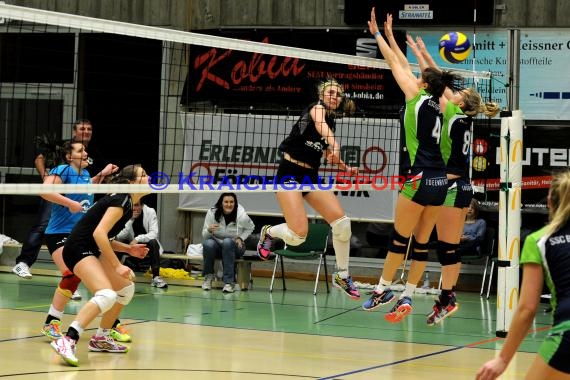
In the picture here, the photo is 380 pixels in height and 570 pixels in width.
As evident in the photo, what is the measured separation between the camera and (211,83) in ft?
53.8

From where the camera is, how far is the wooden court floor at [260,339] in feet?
27.1

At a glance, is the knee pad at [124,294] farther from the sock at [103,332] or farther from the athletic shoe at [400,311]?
the athletic shoe at [400,311]

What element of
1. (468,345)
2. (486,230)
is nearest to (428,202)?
(468,345)

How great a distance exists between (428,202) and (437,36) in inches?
253

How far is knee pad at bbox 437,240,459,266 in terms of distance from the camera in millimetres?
10352

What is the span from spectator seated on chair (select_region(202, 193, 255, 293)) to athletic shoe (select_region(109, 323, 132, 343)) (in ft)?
15.4

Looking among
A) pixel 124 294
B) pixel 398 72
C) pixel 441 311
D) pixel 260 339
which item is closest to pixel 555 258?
pixel 398 72

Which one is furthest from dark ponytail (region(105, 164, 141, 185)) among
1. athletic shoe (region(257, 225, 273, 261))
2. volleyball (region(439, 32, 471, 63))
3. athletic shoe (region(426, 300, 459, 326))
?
volleyball (region(439, 32, 471, 63))

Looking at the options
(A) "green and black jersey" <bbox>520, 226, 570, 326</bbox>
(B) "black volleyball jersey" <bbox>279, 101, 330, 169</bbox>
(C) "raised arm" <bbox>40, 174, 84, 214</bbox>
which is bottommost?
(C) "raised arm" <bbox>40, 174, 84, 214</bbox>

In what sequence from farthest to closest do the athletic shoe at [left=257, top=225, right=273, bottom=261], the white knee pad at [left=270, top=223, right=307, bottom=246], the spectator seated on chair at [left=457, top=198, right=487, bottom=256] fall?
the spectator seated on chair at [left=457, top=198, right=487, bottom=256]
the athletic shoe at [left=257, top=225, right=273, bottom=261]
the white knee pad at [left=270, top=223, right=307, bottom=246]

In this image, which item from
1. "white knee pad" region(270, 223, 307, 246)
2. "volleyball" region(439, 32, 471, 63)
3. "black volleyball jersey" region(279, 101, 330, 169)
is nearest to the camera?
"black volleyball jersey" region(279, 101, 330, 169)

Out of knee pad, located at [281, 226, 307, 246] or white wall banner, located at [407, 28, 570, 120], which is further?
white wall banner, located at [407, 28, 570, 120]

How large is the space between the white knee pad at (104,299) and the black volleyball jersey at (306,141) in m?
2.22

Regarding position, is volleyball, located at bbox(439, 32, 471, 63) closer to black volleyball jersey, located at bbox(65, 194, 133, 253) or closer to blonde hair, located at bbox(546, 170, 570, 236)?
black volleyball jersey, located at bbox(65, 194, 133, 253)
